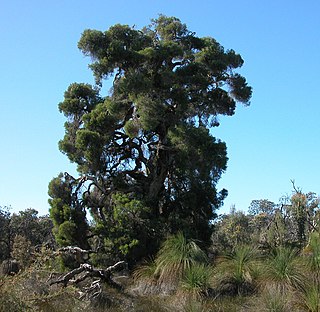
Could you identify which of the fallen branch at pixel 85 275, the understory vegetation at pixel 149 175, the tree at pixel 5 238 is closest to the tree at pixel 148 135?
the understory vegetation at pixel 149 175

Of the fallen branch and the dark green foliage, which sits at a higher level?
the dark green foliage

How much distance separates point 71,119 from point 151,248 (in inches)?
253

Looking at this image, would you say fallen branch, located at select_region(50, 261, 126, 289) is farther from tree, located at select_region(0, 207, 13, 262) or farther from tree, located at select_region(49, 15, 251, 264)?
tree, located at select_region(0, 207, 13, 262)

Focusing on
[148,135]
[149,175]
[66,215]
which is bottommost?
[66,215]

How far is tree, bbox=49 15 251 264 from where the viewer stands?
51.2 ft

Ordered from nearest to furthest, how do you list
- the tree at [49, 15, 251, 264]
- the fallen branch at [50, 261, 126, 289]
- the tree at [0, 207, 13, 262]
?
the fallen branch at [50, 261, 126, 289] < the tree at [49, 15, 251, 264] < the tree at [0, 207, 13, 262]

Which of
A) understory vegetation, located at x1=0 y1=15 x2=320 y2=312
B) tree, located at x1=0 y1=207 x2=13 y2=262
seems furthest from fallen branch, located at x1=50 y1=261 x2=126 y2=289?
tree, located at x1=0 y1=207 x2=13 y2=262

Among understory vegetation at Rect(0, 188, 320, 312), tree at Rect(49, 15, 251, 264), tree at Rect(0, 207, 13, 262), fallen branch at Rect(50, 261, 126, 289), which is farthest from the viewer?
tree at Rect(0, 207, 13, 262)

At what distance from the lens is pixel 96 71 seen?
17.0 metres

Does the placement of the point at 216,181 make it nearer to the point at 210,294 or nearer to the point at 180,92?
the point at 180,92

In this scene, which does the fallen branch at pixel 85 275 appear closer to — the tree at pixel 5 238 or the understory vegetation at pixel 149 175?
the understory vegetation at pixel 149 175

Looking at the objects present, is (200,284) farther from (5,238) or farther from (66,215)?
(5,238)

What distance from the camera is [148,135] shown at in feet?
58.3

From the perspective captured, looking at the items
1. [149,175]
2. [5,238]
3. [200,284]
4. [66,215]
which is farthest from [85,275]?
[5,238]
